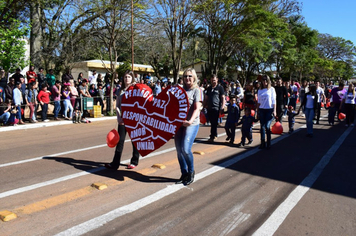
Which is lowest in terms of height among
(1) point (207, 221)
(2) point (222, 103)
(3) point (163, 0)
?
(1) point (207, 221)

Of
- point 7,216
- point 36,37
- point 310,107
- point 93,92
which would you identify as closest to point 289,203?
point 7,216

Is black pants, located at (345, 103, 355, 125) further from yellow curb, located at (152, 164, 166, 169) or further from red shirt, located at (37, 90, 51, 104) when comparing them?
Result: red shirt, located at (37, 90, 51, 104)

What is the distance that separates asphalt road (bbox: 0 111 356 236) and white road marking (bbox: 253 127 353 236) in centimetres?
1

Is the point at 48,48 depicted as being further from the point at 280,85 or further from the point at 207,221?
the point at 207,221

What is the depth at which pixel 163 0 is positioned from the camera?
63.5 ft

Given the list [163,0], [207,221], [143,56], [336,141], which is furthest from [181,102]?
[143,56]

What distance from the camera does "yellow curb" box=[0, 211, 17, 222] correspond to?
375cm

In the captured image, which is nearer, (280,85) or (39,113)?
(280,85)

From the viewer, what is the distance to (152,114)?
17.0 feet

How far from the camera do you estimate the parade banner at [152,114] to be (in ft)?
15.9

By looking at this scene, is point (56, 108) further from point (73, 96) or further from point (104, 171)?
point (104, 171)

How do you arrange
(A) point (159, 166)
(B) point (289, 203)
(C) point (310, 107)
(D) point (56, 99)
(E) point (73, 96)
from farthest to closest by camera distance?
(E) point (73, 96) → (D) point (56, 99) → (C) point (310, 107) → (A) point (159, 166) → (B) point (289, 203)

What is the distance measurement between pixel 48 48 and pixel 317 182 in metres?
18.2

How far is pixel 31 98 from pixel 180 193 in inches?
434
